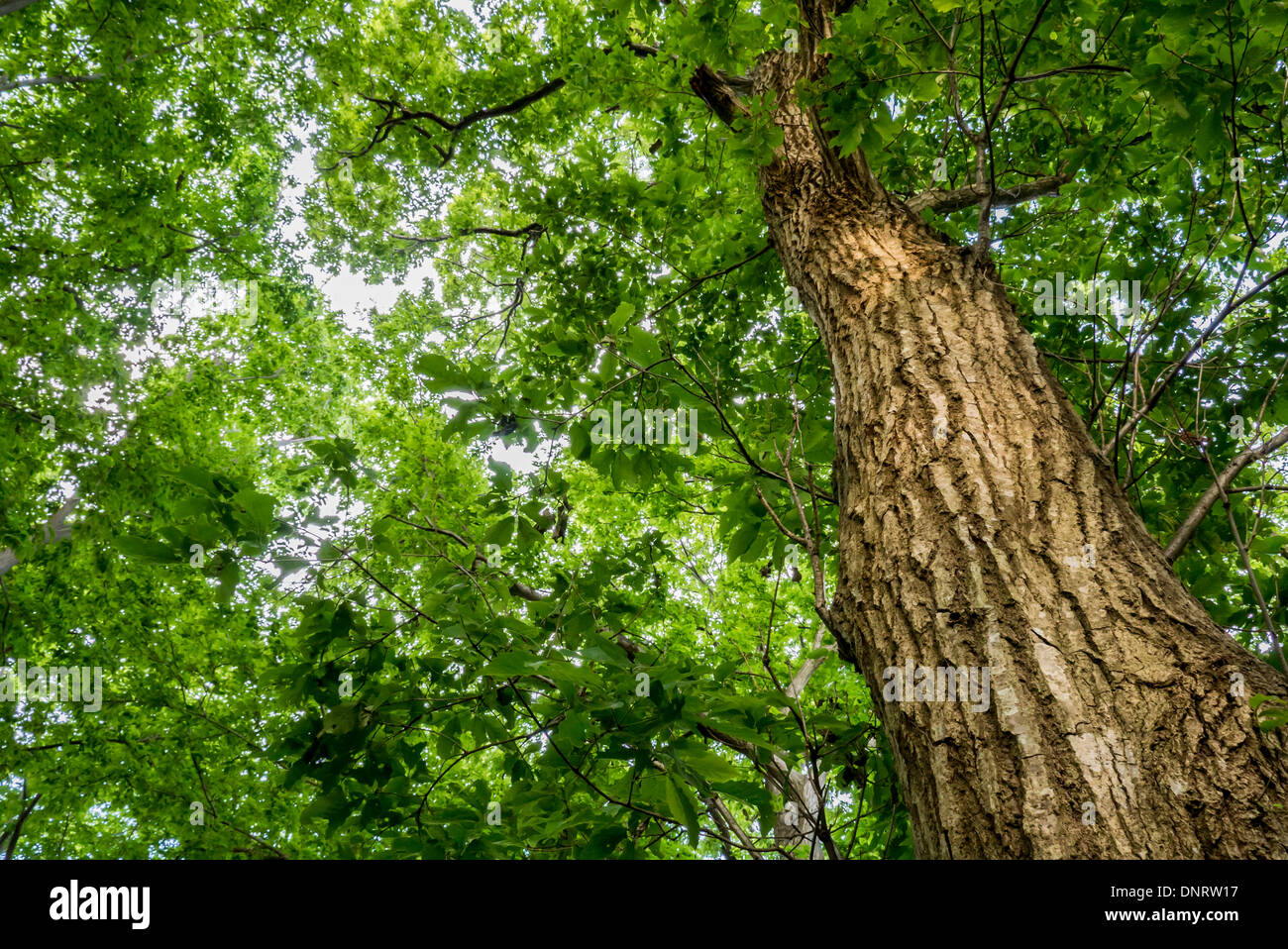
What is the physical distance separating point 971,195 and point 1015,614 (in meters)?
2.45

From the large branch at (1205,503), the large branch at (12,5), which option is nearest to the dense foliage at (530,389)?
the large branch at (1205,503)

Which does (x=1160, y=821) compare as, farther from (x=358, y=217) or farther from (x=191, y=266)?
(x=191, y=266)

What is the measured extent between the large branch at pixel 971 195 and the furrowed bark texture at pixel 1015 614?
0.75 m

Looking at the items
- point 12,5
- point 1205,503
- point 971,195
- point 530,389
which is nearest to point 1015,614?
point 1205,503

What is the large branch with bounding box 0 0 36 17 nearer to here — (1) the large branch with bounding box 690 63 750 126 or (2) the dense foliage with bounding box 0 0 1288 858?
(2) the dense foliage with bounding box 0 0 1288 858

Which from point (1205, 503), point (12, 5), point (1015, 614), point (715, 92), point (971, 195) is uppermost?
point (12, 5)

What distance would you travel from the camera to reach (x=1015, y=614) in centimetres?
132

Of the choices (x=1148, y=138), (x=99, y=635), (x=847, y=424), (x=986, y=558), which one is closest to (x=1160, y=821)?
(x=986, y=558)

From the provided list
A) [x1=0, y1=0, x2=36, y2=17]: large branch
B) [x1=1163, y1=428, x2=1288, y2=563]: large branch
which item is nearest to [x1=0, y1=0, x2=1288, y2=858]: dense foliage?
[x1=1163, y1=428, x2=1288, y2=563]: large branch

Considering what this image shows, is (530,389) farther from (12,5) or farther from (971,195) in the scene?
(12,5)

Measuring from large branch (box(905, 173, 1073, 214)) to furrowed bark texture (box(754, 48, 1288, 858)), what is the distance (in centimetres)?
75

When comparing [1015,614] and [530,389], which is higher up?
[530,389]

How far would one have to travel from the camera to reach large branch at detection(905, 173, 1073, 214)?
2.87m

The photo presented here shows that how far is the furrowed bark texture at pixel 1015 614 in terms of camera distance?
103 cm
